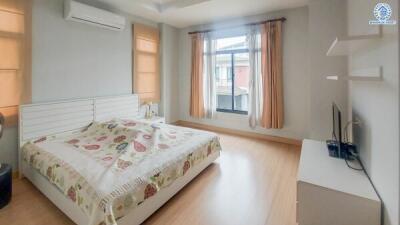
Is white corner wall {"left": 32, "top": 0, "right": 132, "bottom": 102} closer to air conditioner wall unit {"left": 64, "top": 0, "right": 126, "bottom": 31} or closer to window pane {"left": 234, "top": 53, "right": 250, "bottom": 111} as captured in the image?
air conditioner wall unit {"left": 64, "top": 0, "right": 126, "bottom": 31}

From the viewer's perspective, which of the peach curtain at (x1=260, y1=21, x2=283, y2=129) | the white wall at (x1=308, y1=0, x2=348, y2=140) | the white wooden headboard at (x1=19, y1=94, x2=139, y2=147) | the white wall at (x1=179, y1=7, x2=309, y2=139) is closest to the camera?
the white wooden headboard at (x1=19, y1=94, x2=139, y2=147)

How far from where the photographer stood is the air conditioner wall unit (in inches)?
116

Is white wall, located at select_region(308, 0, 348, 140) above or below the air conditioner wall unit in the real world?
below

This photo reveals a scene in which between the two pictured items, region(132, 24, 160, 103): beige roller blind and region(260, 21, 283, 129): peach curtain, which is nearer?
region(260, 21, 283, 129): peach curtain

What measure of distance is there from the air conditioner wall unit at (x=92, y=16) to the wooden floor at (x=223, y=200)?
7.76 feet

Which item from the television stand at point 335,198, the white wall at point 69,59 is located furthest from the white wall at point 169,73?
the television stand at point 335,198

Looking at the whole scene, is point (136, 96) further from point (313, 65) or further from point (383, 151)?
point (383, 151)

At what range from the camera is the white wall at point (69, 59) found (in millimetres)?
2753

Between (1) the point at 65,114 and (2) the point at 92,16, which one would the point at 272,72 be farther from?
(1) the point at 65,114

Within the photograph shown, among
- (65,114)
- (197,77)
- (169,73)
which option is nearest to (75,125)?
(65,114)

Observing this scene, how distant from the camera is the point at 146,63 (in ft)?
14.6

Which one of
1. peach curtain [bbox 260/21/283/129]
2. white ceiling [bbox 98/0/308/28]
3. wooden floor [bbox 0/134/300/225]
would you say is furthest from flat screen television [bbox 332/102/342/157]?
white ceiling [bbox 98/0/308/28]

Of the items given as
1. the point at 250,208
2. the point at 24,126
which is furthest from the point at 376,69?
the point at 24,126

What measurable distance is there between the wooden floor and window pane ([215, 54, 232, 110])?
2092 millimetres
